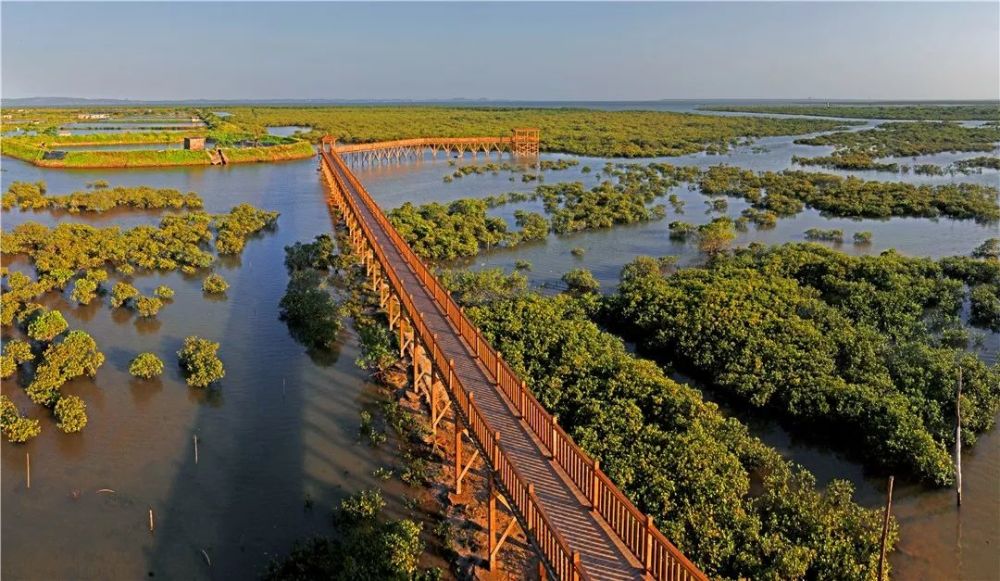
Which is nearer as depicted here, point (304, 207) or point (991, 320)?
point (991, 320)

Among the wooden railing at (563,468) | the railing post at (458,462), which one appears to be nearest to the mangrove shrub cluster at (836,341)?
the wooden railing at (563,468)

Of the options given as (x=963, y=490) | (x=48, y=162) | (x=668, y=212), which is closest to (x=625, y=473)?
(x=963, y=490)

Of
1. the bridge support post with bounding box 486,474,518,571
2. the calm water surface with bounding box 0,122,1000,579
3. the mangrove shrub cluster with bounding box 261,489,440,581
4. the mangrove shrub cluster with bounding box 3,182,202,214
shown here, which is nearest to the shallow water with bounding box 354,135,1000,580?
the calm water surface with bounding box 0,122,1000,579

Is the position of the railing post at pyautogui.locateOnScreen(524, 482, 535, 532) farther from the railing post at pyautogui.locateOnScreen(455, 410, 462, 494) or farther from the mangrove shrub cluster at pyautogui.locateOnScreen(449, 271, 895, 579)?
the railing post at pyautogui.locateOnScreen(455, 410, 462, 494)

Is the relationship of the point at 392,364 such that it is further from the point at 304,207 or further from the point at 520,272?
the point at 304,207

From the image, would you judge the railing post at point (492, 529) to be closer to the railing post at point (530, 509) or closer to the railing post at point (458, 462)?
the railing post at point (530, 509)

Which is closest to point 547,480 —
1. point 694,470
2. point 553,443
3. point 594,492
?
point 553,443

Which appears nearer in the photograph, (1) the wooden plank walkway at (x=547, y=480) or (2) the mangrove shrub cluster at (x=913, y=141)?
(1) the wooden plank walkway at (x=547, y=480)
